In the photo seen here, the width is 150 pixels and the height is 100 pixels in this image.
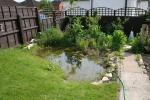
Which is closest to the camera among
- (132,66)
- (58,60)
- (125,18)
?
(132,66)

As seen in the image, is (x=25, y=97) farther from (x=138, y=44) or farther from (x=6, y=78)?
(x=138, y=44)

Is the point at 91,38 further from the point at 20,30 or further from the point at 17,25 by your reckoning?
the point at 17,25

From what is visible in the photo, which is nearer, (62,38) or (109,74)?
(109,74)

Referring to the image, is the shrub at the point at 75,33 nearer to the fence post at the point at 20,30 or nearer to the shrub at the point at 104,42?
the shrub at the point at 104,42

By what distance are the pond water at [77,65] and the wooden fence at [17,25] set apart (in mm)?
1791

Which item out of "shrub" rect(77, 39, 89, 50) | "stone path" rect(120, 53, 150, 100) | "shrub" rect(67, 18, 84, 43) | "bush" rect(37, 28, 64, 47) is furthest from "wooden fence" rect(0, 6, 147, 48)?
"stone path" rect(120, 53, 150, 100)

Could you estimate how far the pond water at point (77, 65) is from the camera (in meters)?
8.13

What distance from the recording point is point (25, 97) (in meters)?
5.73

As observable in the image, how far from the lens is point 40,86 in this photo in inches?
254

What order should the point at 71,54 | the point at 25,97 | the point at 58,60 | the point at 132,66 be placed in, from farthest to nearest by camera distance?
the point at 71,54, the point at 58,60, the point at 132,66, the point at 25,97

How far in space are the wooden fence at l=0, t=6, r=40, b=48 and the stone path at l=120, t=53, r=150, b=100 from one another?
4.94m

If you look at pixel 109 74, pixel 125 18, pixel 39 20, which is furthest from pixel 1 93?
pixel 125 18

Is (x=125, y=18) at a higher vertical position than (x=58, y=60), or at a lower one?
higher

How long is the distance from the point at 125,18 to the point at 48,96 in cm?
1253
